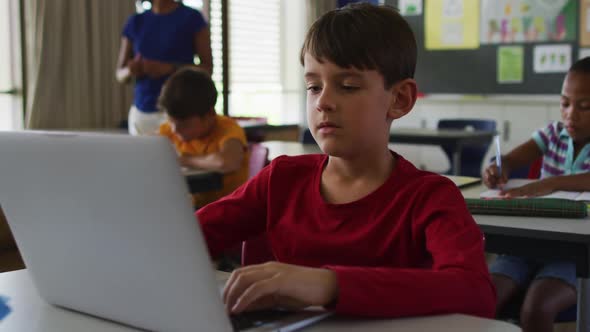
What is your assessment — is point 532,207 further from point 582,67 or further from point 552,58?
point 552,58

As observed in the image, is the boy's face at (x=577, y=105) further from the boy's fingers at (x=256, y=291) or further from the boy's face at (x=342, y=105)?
the boy's fingers at (x=256, y=291)

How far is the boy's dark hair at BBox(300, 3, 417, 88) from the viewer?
1.12 metres

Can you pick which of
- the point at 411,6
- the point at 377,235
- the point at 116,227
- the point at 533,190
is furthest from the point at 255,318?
the point at 411,6

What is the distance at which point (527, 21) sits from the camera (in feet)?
20.4

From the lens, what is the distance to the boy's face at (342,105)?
1.11 m

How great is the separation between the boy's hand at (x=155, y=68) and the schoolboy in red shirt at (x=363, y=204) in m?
2.63

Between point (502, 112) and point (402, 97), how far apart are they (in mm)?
5609

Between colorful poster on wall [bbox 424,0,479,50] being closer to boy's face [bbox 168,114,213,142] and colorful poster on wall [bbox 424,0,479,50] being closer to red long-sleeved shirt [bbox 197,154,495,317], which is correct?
boy's face [bbox 168,114,213,142]

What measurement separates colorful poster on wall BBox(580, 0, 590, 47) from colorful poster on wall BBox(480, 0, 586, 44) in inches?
2.0

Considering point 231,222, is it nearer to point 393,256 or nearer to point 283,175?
point 283,175

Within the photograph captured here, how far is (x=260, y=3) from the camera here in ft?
23.5

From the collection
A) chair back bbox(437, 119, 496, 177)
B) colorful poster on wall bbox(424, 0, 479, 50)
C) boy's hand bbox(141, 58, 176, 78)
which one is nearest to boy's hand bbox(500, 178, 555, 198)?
boy's hand bbox(141, 58, 176, 78)

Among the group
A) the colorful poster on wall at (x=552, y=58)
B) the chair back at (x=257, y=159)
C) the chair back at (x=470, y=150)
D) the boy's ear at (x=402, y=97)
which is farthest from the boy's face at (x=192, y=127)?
the colorful poster on wall at (x=552, y=58)

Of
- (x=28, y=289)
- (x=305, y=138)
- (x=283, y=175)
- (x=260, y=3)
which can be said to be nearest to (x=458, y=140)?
(x=305, y=138)
